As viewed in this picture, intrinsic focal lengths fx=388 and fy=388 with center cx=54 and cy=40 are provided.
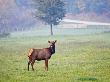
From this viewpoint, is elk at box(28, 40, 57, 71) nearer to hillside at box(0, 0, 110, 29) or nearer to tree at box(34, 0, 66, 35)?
tree at box(34, 0, 66, 35)

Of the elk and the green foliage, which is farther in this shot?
the green foliage

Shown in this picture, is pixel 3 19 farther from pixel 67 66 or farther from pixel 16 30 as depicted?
pixel 67 66

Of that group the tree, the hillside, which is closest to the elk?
the tree

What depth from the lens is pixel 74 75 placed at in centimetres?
1786

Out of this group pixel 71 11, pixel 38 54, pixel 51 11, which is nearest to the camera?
pixel 38 54

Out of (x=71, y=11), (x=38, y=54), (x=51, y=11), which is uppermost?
(x=38, y=54)

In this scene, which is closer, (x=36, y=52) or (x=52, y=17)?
(x=36, y=52)

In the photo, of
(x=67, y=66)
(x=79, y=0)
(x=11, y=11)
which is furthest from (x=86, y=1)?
(x=67, y=66)

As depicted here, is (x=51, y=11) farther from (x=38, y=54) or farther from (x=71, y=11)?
(x=38, y=54)

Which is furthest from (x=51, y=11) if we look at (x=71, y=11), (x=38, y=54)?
(x=38, y=54)

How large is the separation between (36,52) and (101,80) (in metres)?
4.31

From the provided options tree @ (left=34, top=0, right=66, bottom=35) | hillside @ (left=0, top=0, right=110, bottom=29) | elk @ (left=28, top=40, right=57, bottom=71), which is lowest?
hillside @ (left=0, top=0, right=110, bottom=29)

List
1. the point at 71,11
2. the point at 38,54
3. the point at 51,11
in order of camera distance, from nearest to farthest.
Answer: the point at 38,54 < the point at 51,11 < the point at 71,11

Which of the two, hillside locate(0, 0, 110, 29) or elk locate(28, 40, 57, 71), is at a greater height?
elk locate(28, 40, 57, 71)
